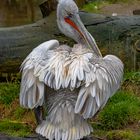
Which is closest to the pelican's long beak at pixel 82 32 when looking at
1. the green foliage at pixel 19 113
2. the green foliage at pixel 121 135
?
the green foliage at pixel 121 135

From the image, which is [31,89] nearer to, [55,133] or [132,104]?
[55,133]

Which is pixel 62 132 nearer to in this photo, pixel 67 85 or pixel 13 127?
pixel 67 85

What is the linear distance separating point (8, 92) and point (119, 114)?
166 centimetres

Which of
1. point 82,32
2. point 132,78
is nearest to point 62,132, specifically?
point 82,32

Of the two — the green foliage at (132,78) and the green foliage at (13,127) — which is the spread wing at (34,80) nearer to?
the green foliage at (13,127)

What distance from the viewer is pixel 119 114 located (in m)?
7.23

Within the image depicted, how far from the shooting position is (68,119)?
539cm

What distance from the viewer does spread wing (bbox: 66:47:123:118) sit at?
203 inches

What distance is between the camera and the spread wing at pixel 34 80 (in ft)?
17.2

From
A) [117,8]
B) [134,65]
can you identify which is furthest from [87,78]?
[117,8]

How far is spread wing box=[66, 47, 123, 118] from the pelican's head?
35 cm

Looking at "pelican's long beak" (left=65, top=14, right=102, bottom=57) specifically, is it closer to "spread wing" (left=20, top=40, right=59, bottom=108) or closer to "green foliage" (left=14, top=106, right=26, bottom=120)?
"spread wing" (left=20, top=40, right=59, bottom=108)

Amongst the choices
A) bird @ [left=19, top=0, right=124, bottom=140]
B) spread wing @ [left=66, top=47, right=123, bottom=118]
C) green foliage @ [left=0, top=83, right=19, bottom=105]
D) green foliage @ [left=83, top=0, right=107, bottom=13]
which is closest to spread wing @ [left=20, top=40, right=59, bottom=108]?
bird @ [left=19, top=0, right=124, bottom=140]

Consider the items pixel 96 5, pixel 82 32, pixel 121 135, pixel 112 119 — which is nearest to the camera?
pixel 82 32
